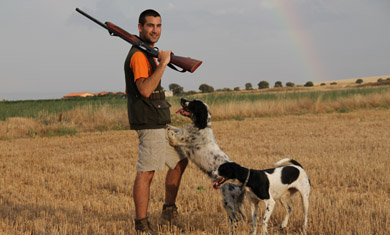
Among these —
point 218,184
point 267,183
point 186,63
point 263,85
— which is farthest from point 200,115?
point 263,85

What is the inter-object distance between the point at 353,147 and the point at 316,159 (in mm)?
2417

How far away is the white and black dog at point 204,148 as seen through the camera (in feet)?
15.9

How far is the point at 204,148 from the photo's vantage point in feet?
16.4

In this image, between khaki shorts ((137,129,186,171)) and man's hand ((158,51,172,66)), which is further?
khaki shorts ((137,129,186,171))

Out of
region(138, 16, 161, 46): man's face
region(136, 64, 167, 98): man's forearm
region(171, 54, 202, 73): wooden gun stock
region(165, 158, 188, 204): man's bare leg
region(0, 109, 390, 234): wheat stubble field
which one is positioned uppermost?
region(138, 16, 161, 46): man's face

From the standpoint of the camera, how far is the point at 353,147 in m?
10.8

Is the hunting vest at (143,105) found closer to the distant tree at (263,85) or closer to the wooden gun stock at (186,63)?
the wooden gun stock at (186,63)

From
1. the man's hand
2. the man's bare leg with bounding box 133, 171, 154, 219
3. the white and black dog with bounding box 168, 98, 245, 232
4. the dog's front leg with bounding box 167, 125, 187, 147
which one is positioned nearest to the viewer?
the man's hand

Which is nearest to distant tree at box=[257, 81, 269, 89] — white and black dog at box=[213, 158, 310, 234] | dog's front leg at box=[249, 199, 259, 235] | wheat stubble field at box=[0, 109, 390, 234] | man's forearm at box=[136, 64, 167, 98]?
wheat stubble field at box=[0, 109, 390, 234]

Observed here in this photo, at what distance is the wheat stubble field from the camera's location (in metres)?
5.09

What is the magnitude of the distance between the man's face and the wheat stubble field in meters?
2.44

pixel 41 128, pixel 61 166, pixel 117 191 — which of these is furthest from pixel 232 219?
pixel 41 128

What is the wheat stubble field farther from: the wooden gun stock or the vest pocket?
the wooden gun stock

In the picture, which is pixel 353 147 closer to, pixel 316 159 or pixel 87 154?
pixel 316 159
